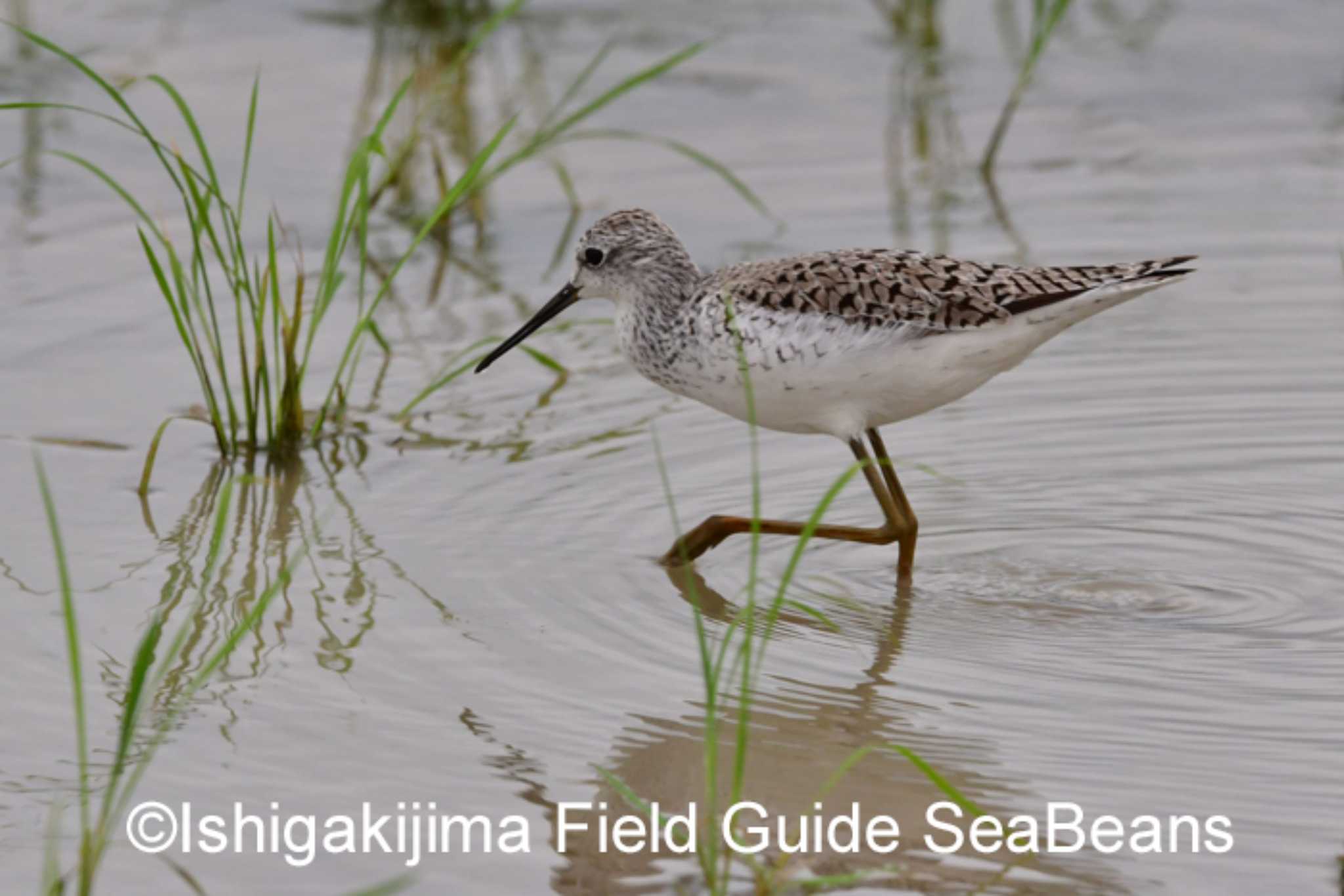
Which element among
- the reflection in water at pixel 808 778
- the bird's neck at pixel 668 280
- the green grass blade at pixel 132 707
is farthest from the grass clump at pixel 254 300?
the green grass blade at pixel 132 707

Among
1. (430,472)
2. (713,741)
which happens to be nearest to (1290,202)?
(430,472)

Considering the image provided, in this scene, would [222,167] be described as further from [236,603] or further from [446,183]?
[236,603]

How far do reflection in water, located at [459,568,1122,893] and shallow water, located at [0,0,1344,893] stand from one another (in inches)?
0.6

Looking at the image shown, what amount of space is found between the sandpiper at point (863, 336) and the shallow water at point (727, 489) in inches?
8.4

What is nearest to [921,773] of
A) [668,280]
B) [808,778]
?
[808,778]

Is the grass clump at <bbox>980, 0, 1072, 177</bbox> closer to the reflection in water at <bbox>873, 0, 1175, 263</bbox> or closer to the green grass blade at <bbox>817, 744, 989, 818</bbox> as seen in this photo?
the reflection in water at <bbox>873, 0, 1175, 263</bbox>

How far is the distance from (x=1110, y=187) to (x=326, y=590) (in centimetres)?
558

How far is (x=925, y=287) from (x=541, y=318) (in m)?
1.61

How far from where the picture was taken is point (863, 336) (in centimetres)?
647

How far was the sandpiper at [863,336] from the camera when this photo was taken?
648 cm

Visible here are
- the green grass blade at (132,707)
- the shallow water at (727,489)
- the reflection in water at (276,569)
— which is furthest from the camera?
the reflection in water at (276,569)

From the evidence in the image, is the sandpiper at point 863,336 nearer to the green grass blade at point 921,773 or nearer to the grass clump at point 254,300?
the grass clump at point 254,300

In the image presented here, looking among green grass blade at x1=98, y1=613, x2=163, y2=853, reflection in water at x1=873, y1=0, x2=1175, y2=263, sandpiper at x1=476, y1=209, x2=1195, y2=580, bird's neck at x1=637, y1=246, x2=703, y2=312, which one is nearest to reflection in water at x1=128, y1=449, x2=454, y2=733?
sandpiper at x1=476, y1=209, x2=1195, y2=580

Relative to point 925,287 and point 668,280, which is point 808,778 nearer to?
point 925,287
